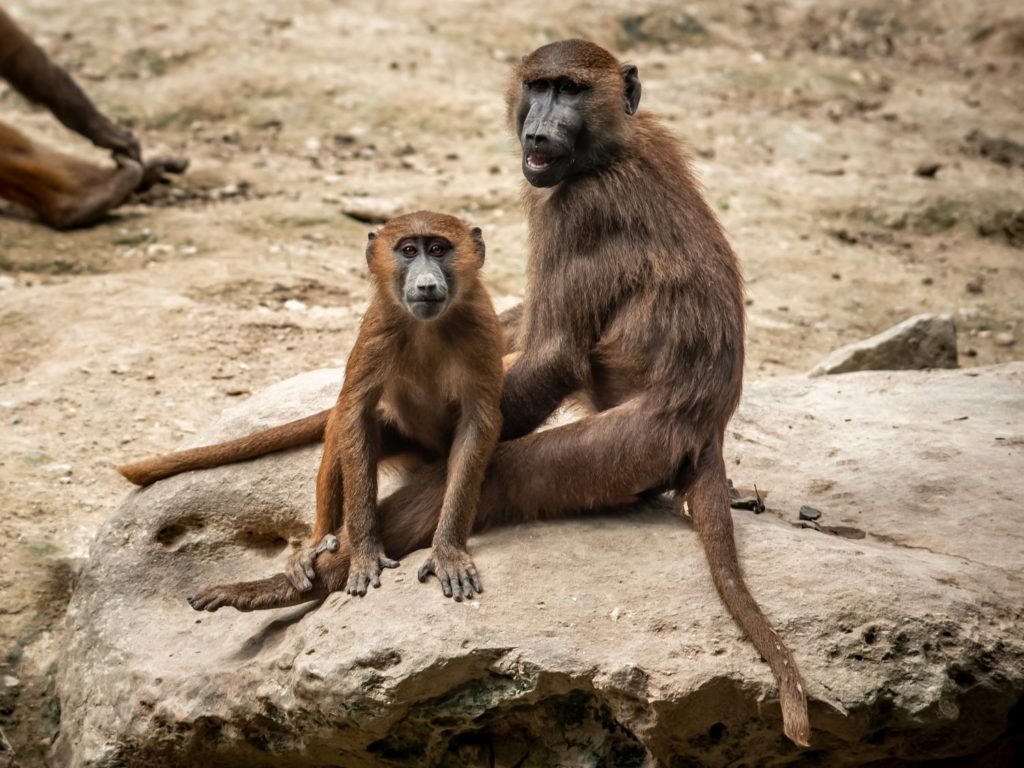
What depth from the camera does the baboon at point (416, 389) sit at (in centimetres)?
493

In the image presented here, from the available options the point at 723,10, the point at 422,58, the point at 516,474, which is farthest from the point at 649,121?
the point at 723,10

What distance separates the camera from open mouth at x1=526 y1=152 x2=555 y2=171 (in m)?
5.25

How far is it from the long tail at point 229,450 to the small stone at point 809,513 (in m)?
2.17

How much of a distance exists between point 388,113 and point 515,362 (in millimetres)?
6801

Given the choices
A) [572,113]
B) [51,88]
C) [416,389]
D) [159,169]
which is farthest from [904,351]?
[51,88]

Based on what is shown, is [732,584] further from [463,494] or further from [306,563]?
[306,563]

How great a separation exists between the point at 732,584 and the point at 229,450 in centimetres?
254

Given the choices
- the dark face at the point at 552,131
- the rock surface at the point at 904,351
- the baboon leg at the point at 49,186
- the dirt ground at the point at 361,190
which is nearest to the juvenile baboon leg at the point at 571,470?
the dark face at the point at 552,131


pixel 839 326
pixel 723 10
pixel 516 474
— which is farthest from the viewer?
pixel 723 10

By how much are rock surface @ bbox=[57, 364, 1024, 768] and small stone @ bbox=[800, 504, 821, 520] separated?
0.24 feet

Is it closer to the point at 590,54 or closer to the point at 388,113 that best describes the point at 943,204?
the point at 388,113

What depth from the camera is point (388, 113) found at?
11.6m

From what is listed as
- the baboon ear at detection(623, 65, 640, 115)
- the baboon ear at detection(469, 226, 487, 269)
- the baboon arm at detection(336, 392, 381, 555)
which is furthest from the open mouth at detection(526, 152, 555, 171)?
the baboon arm at detection(336, 392, 381, 555)

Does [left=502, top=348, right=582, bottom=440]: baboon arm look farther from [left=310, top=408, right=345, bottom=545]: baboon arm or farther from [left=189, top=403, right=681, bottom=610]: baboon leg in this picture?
[left=310, top=408, right=345, bottom=545]: baboon arm
